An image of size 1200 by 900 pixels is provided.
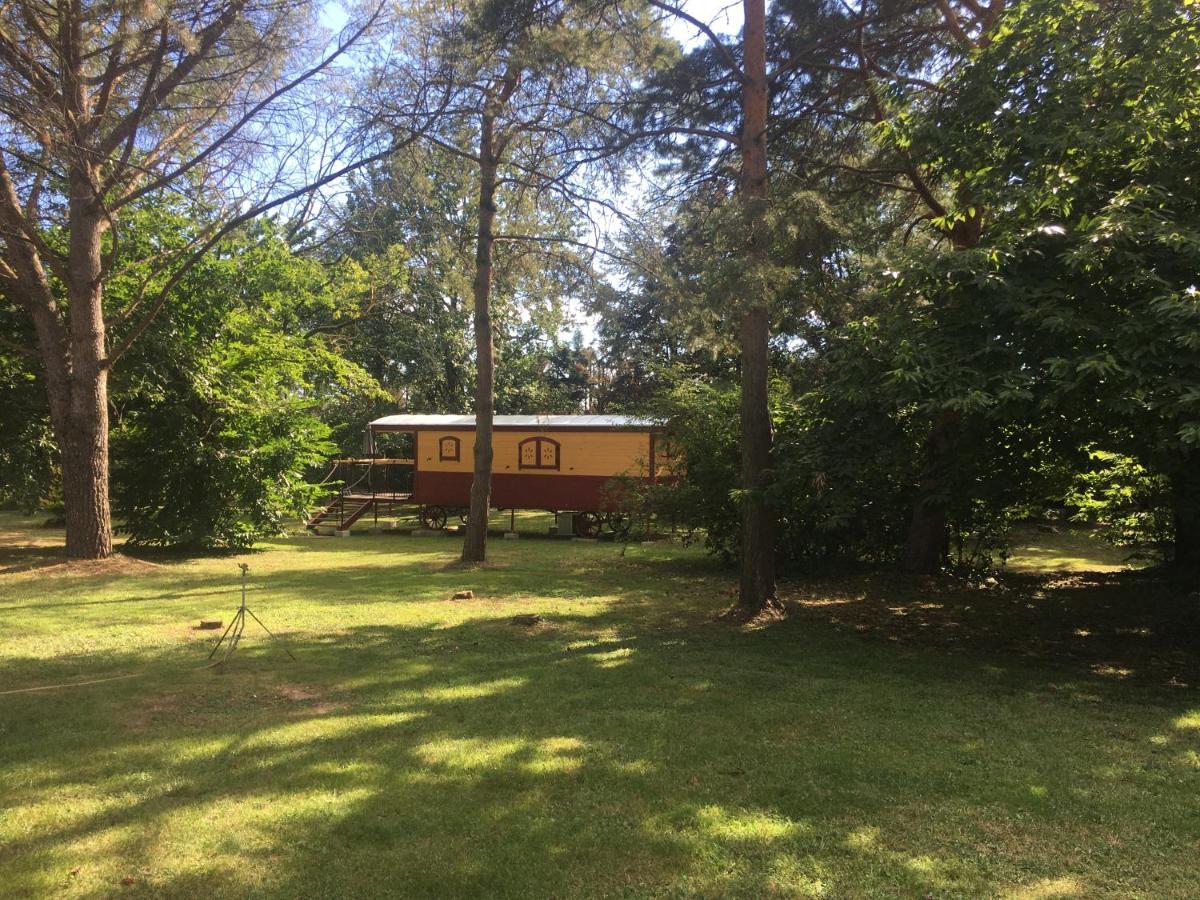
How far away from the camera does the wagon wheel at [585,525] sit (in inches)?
819

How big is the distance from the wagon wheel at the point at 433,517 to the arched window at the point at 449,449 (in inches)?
55.9

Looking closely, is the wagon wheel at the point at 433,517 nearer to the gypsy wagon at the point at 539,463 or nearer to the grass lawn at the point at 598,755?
the gypsy wagon at the point at 539,463

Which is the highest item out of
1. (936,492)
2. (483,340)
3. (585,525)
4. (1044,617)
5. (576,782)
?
(483,340)

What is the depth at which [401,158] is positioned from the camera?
11891mm

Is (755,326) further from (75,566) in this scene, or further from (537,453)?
(537,453)

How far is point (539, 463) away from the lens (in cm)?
2116

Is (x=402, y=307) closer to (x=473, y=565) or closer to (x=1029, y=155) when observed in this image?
(x=473, y=565)

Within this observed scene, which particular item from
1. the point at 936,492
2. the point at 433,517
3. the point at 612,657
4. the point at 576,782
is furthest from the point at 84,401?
the point at 936,492

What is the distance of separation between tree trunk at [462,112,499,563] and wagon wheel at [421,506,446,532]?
7.61 m

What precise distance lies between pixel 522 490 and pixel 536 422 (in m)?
1.84

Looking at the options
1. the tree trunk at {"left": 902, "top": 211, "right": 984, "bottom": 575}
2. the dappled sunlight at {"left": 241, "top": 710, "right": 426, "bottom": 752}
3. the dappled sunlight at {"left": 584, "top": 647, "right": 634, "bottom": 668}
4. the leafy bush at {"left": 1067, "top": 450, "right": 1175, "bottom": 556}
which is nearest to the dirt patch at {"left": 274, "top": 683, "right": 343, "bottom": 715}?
the dappled sunlight at {"left": 241, "top": 710, "right": 426, "bottom": 752}

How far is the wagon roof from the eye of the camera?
2041cm

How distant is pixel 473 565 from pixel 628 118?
7.96 m

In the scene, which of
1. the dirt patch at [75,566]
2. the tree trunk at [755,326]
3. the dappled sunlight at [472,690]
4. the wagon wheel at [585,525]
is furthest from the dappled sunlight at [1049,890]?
the wagon wheel at [585,525]
